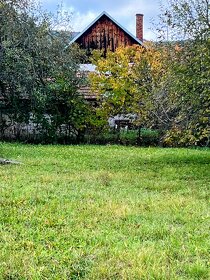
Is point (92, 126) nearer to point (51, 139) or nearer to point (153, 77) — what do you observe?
point (51, 139)

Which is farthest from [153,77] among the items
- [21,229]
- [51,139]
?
[21,229]

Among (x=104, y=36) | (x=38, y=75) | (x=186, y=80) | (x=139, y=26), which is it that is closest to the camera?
(x=186, y=80)

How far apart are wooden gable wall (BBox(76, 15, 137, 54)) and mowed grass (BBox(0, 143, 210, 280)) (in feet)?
60.8

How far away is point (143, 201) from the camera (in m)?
7.55

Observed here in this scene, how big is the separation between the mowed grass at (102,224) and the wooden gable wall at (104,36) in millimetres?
18536

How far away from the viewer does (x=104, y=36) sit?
29203 mm

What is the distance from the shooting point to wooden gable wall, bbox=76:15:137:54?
2916 cm

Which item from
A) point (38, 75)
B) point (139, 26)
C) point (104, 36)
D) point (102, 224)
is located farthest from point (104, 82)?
point (102, 224)

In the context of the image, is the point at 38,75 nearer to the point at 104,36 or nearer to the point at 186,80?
the point at 186,80

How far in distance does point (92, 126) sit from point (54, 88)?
2.46 m

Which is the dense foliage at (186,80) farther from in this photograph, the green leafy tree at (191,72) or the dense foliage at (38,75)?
the dense foliage at (38,75)

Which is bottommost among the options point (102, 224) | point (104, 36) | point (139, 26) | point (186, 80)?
point (102, 224)

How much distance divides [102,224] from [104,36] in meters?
24.4

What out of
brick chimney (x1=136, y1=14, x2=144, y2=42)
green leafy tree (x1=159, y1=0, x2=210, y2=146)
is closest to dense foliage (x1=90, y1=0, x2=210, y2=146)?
green leafy tree (x1=159, y1=0, x2=210, y2=146)
